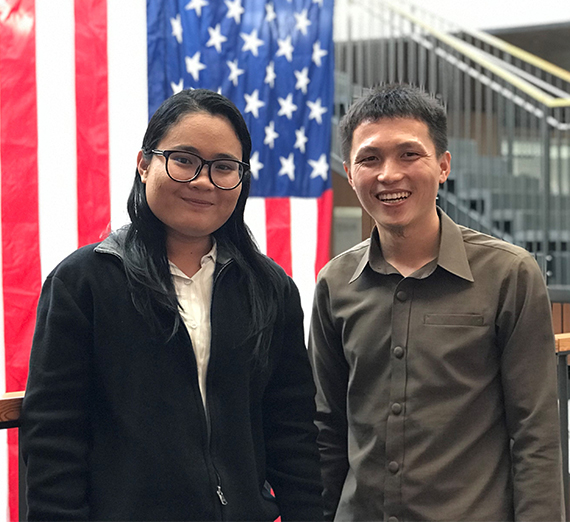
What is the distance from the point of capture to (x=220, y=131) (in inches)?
59.4

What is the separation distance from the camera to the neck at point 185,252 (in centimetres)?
155

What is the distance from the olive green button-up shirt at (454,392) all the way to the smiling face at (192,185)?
490mm

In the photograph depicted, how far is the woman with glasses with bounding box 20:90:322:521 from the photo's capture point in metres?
1.37

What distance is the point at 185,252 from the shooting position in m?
1.57

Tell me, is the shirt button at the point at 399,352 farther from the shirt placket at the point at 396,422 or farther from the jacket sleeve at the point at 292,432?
the jacket sleeve at the point at 292,432

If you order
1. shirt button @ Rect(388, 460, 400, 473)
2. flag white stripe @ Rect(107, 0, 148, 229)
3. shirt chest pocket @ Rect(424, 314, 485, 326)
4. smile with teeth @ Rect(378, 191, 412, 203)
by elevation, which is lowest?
shirt button @ Rect(388, 460, 400, 473)

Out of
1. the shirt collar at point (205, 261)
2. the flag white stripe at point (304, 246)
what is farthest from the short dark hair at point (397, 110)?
the flag white stripe at point (304, 246)

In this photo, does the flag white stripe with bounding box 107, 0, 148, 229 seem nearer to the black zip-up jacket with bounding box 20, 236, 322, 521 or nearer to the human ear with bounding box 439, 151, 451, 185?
the human ear with bounding box 439, 151, 451, 185

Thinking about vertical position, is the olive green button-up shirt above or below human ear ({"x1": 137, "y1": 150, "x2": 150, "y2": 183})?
below

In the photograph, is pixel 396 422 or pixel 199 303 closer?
pixel 199 303

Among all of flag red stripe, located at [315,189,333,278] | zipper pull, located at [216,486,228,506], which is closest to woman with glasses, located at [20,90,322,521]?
zipper pull, located at [216,486,228,506]

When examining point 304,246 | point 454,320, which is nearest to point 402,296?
point 454,320

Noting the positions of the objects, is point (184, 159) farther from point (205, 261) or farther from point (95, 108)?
point (95, 108)

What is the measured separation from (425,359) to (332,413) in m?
0.29
